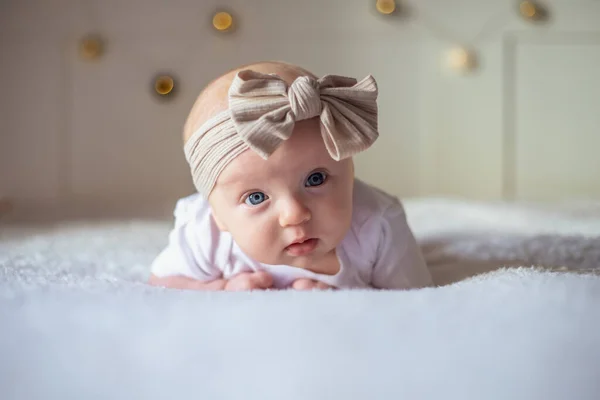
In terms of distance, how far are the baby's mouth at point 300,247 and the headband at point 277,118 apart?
0.40 feet

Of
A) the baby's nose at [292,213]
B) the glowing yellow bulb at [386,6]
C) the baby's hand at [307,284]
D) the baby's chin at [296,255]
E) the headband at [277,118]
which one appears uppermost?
the glowing yellow bulb at [386,6]

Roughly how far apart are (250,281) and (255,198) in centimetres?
14

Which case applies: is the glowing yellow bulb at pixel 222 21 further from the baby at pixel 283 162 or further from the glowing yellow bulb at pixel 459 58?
the baby at pixel 283 162

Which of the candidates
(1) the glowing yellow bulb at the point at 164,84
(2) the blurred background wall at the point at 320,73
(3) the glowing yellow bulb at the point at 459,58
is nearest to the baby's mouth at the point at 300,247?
(2) the blurred background wall at the point at 320,73

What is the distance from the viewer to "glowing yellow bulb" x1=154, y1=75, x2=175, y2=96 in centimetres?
225

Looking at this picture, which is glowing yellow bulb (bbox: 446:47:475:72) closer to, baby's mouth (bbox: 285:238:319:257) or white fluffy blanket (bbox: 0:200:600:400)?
baby's mouth (bbox: 285:238:319:257)

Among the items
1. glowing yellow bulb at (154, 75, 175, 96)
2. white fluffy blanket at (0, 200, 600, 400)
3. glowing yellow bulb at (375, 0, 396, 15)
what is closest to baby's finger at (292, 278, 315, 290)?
white fluffy blanket at (0, 200, 600, 400)

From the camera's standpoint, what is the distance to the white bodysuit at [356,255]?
3.34 ft

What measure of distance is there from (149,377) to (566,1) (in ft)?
7.22

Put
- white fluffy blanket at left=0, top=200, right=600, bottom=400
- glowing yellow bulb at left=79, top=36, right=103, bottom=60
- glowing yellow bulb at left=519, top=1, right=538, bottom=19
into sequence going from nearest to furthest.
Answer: white fluffy blanket at left=0, top=200, right=600, bottom=400 → glowing yellow bulb at left=79, top=36, right=103, bottom=60 → glowing yellow bulb at left=519, top=1, right=538, bottom=19

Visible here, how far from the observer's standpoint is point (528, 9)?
234 centimetres

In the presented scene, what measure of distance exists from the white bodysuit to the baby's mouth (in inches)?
4.9

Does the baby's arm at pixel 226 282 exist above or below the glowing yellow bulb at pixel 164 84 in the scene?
below

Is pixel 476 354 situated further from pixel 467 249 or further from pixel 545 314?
pixel 467 249
